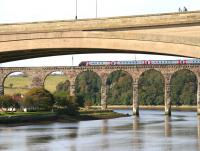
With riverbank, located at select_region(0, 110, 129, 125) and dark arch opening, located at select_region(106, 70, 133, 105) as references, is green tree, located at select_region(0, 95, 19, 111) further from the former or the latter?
dark arch opening, located at select_region(106, 70, 133, 105)

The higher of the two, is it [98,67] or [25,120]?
[98,67]

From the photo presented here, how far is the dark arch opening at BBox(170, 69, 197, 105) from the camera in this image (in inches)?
6447

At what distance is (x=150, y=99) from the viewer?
170 metres

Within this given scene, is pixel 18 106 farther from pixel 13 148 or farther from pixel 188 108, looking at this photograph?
pixel 188 108

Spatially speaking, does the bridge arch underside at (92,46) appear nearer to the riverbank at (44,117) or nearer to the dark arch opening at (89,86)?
the riverbank at (44,117)

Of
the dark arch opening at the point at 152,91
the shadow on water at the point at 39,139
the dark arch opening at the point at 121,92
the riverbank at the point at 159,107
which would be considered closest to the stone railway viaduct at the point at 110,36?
the shadow on water at the point at 39,139

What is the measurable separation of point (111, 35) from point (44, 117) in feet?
194

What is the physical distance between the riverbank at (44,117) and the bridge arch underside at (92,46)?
42.3 m

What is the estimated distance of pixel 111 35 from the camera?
3083 centimetres

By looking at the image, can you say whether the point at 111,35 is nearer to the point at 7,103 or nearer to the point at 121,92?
the point at 7,103

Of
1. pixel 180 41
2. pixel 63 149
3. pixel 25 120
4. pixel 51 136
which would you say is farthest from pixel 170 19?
pixel 25 120

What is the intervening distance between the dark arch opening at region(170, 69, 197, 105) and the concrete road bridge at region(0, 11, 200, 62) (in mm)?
132806

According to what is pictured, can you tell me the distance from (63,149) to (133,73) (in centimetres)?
8466

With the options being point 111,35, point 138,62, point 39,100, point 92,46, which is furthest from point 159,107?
point 92,46
